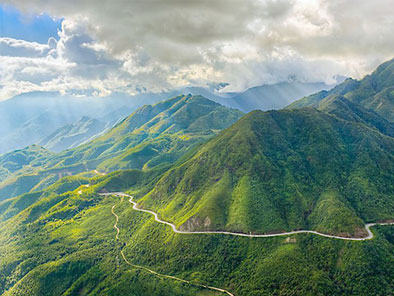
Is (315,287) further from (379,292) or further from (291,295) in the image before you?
(379,292)

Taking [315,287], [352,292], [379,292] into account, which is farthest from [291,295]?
[379,292]

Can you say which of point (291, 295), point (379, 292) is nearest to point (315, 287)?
point (291, 295)

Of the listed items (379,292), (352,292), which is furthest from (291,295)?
(379,292)

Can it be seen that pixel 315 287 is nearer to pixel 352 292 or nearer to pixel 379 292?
pixel 352 292
